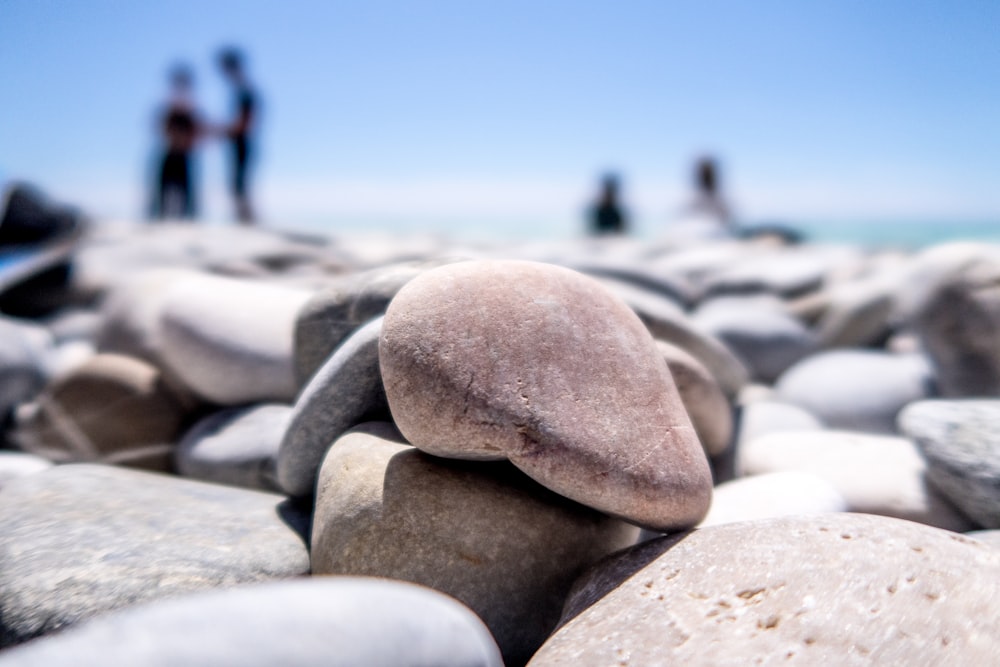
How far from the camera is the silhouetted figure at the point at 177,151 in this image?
8.76 m

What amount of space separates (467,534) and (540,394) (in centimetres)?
35

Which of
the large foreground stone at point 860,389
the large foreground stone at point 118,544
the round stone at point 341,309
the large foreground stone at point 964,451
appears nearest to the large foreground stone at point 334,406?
the large foreground stone at point 118,544

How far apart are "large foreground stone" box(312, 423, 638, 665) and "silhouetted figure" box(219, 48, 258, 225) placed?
326 inches

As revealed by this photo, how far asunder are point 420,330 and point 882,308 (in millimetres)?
3618

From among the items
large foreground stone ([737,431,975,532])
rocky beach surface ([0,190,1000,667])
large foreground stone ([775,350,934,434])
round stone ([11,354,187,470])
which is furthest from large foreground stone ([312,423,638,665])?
large foreground stone ([775,350,934,434])

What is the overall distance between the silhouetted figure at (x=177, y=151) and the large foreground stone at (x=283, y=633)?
30.0 ft

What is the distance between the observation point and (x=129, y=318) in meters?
A: 3.05

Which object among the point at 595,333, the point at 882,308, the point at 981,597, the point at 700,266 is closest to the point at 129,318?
the point at 595,333

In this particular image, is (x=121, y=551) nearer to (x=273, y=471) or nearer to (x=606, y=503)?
(x=273, y=471)

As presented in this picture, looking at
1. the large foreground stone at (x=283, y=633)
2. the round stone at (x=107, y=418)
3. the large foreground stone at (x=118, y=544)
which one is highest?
the large foreground stone at (x=283, y=633)

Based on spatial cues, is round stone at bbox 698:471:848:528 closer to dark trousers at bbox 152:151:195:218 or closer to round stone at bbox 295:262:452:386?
round stone at bbox 295:262:452:386

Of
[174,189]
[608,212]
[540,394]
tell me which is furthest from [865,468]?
[608,212]

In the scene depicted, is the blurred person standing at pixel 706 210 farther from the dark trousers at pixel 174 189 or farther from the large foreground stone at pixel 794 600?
the large foreground stone at pixel 794 600

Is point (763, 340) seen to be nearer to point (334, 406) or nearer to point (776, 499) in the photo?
point (776, 499)
